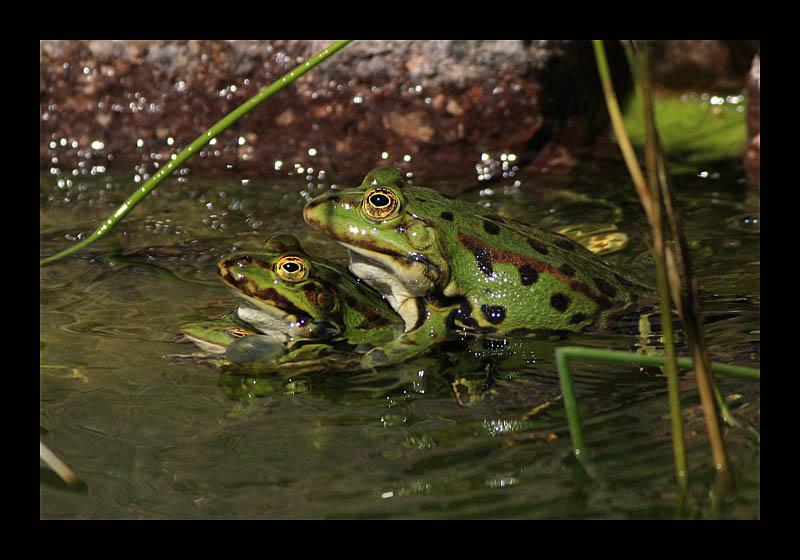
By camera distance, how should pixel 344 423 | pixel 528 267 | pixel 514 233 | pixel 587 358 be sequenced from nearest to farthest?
pixel 587 358 → pixel 344 423 → pixel 528 267 → pixel 514 233

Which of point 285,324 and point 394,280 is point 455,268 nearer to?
point 394,280

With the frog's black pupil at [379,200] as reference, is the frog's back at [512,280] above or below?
below

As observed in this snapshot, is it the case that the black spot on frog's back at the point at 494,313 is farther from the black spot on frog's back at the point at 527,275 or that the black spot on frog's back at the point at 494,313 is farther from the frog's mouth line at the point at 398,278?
the frog's mouth line at the point at 398,278

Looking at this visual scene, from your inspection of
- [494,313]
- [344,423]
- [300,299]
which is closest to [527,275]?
[494,313]

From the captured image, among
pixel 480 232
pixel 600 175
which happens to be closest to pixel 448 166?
pixel 600 175

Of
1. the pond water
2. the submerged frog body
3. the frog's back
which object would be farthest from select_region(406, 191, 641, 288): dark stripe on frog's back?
the submerged frog body

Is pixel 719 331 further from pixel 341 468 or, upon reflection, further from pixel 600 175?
pixel 600 175

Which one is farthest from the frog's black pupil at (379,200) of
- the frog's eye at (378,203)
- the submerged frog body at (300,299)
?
the submerged frog body at (300,299)
